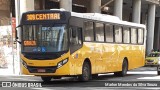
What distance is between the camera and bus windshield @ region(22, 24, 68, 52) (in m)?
17.7

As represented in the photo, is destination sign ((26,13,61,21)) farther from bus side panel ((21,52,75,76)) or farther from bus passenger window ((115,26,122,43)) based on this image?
bus passenger window ((115,26,122,43))

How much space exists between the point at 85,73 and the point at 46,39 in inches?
115

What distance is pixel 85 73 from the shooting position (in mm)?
19531

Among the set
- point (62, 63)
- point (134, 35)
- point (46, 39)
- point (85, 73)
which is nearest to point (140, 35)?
point (134, 35)

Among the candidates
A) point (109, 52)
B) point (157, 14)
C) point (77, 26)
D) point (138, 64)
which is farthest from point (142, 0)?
A: point (77, 26)

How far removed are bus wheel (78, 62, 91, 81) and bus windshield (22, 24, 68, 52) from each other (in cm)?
208

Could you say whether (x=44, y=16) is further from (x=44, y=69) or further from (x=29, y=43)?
(x=44, y=69)

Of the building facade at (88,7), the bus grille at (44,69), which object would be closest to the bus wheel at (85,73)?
the bus grille at (44,69)

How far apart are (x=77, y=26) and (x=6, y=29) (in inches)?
742

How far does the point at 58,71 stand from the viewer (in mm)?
17547

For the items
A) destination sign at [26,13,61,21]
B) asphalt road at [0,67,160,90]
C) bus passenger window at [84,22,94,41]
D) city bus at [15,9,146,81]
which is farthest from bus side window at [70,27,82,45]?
asphalt road at [0,67,160,90]

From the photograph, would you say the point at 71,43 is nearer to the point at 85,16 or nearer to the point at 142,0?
the point at 85,16

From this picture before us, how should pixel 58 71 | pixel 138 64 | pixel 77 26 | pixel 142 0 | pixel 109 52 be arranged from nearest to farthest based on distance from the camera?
pixel 58 71, pixel 77 26, pixel 109 52, pixel 138 64, pixel 142 0

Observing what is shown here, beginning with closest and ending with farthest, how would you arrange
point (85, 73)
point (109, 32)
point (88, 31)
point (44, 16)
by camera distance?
point (44, 16) → point (85, 73) → point (88, 31) → point (109, 32)
